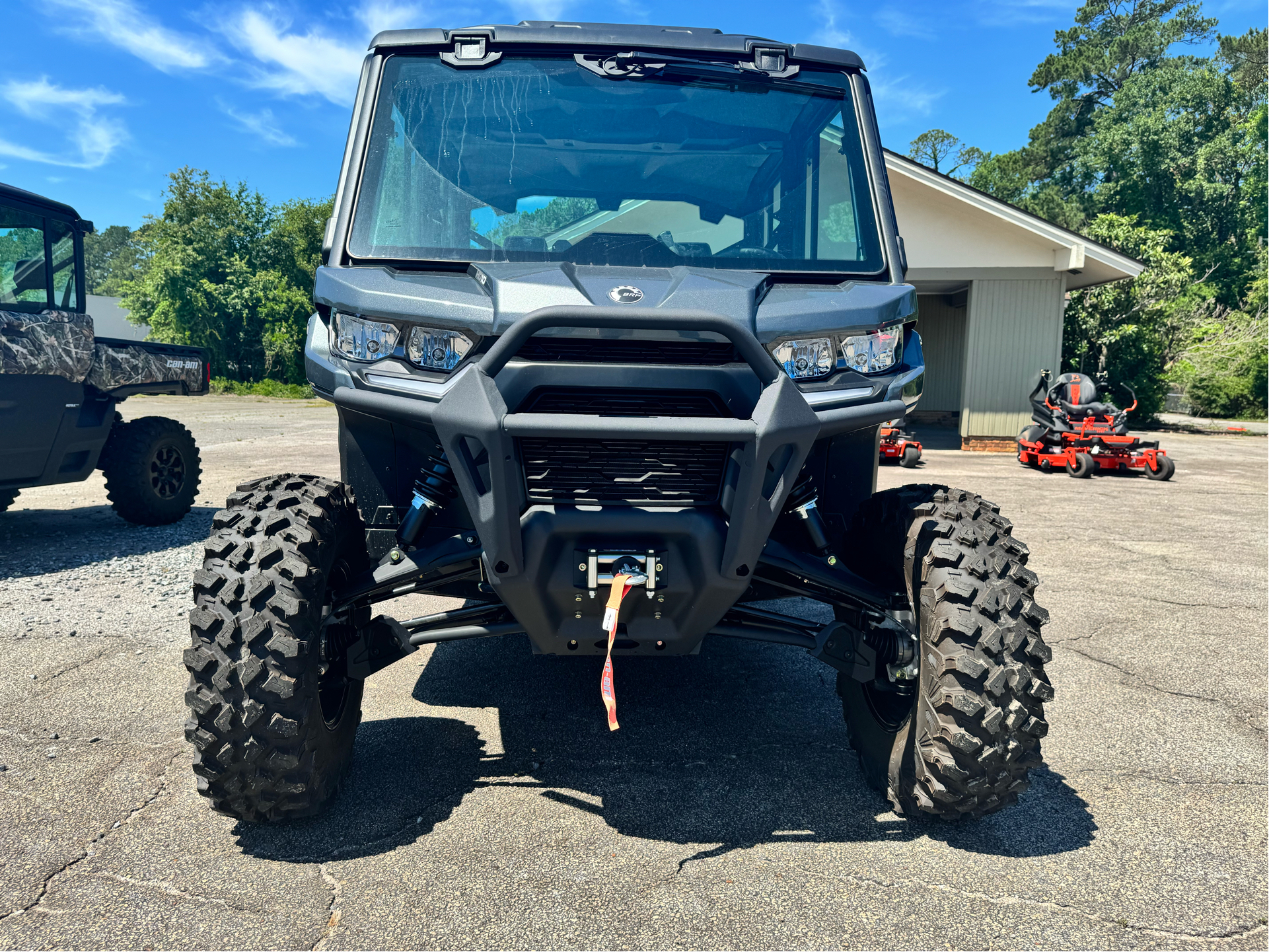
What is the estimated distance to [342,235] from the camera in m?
3.06

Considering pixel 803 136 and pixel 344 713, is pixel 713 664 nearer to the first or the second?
pixel 344 713

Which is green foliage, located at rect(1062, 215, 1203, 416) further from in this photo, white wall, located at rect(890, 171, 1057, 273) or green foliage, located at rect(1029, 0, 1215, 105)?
green foliage, located at rect(1029, 0, 1215, 105)

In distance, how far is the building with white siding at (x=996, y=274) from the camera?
1639 cm

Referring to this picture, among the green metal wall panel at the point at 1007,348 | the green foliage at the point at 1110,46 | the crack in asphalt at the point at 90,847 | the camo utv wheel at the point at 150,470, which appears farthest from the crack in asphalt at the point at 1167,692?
the green foliage at the point at 1110,46

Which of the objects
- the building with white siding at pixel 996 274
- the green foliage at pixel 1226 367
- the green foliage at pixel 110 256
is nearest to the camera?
the building with white siding at pixel 996 274

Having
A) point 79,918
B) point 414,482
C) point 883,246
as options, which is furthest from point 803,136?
point 79,918

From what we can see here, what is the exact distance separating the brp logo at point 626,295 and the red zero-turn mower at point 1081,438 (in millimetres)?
12014

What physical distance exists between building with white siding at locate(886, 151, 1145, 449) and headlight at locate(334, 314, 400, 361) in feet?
50.4

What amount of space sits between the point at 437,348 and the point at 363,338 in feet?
0.85

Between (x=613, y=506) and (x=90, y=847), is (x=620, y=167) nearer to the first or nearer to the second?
(x=613, y=506)

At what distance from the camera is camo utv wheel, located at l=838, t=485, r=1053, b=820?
2.64 m

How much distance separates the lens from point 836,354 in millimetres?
2846

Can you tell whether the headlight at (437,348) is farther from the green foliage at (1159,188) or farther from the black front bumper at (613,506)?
the green foliage at (1159,188)

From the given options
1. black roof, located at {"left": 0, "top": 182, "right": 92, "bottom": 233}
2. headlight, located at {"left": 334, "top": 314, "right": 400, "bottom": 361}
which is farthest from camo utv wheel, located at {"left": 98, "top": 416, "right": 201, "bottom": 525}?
headlight, located at {"left": 334, "top": 314, "right": 400, "bottom": 361}
